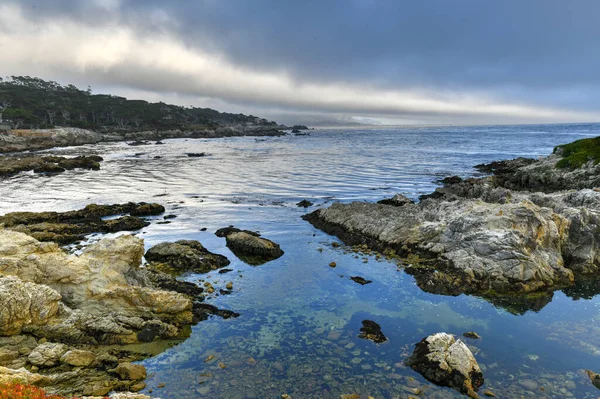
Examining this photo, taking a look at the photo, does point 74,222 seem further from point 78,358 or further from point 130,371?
point 130,371

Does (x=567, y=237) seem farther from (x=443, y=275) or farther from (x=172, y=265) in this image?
(x=172, y=265)

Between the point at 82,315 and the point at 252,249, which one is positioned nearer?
the point at 82,315

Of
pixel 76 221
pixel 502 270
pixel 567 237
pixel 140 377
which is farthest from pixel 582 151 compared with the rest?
pixel 76 221

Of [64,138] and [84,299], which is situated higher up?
[64,138]

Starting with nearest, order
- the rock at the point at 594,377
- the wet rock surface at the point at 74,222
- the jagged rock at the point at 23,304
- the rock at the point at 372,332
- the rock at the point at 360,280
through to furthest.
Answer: the rock at the point at 594,377
the jagged rock at the point at 23,304
the rock at the point at 372,332
the rock at the point at 360,280
the wet rock surface at the point at 74,222

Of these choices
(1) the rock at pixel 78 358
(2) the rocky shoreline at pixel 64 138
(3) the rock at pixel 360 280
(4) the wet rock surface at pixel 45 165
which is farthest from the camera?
(2) the rocky shoreline at pixel 64 138

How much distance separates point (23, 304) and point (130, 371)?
5381mm

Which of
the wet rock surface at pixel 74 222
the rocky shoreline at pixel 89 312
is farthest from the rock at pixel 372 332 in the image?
the wet rock surface at pixel 74 222

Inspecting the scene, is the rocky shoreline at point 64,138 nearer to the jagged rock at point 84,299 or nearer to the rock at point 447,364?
the jagged rock at point 84,299

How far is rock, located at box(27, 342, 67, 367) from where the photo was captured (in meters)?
12.2

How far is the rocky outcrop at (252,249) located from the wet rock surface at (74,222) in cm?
1028

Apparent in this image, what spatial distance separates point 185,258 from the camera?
22.7m

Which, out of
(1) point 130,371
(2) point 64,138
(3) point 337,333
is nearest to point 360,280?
(3) point 337,333

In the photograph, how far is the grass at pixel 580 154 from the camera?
45031mm
